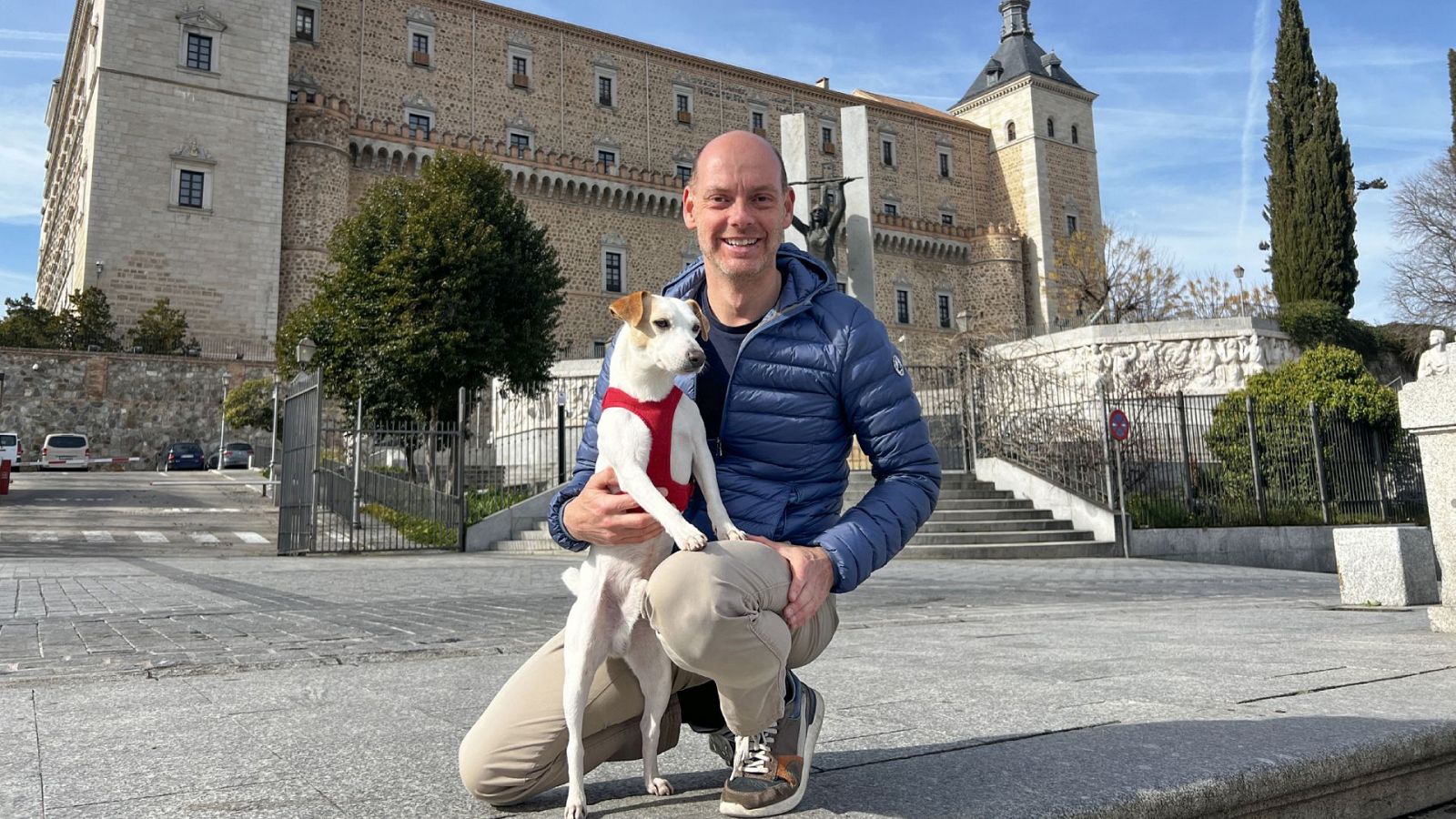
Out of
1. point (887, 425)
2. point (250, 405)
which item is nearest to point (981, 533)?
point (887, 425)

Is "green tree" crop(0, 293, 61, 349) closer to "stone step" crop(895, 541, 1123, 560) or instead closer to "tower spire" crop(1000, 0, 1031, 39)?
"stone step" crop(895, 541, 1123, 560)

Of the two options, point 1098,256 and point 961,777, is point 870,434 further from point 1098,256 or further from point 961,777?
A: point 1098,256

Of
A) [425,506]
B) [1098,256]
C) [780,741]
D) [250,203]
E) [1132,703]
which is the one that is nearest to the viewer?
[780,741]

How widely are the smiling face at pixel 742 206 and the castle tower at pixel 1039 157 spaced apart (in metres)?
48.0

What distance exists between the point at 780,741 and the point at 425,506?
1352 cm

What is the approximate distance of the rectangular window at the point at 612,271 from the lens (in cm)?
3944

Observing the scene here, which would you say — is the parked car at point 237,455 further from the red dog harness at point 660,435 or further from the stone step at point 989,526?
the red dog harness at point 660,435

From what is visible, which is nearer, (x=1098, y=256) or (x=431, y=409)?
(x=431, y=409)

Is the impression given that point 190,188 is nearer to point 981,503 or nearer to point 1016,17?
point 981,503

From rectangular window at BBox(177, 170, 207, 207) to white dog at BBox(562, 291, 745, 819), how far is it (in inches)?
1377

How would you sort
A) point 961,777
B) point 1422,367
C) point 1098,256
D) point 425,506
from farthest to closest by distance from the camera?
point 1098,256
point 425,506
point 1422,367
point 961,777

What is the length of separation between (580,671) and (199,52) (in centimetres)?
3727

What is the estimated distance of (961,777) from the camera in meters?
2.06

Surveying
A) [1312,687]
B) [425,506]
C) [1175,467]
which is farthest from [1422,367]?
[425,506]
